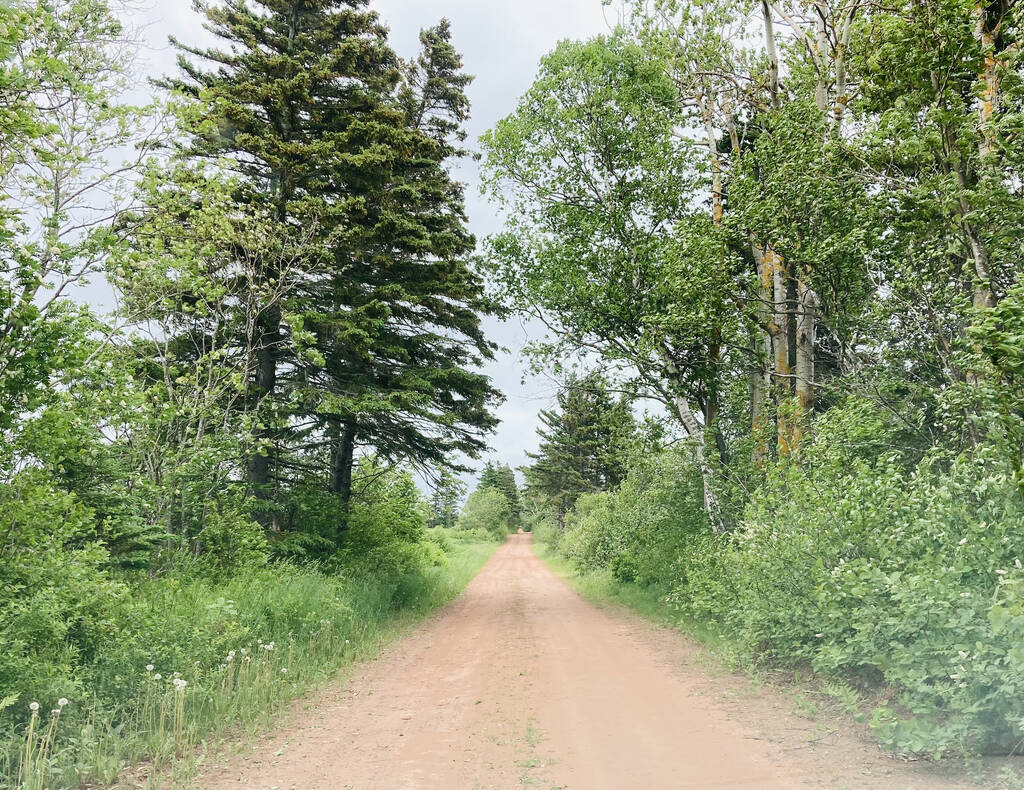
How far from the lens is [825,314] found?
10203mm

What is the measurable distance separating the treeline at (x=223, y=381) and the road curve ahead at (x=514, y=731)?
89 centimetres

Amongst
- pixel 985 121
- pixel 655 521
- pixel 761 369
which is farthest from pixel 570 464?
pixel 985 121

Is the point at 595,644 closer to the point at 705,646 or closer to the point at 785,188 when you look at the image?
the point at 705,646

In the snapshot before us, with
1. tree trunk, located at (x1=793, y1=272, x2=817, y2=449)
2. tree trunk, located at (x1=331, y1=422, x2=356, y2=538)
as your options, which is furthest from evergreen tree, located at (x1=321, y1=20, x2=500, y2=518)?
tree trunk, located at (x1=793, y1=272, x2=817, y2=449)

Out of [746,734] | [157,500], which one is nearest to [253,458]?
[157,500]

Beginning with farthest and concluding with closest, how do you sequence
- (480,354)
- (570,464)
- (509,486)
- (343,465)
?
(509,486), (570,464), (480,354), (343,465)

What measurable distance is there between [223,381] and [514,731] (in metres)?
7.63

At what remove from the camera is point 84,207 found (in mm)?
6223

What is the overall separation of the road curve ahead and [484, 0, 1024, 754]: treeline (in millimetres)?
1275

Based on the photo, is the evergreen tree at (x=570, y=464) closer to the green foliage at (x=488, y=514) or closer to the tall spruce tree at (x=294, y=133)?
the green foliage at (x=488, y=514)

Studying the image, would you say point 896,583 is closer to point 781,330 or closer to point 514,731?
point 514,731

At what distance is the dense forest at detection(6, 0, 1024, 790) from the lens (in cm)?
507

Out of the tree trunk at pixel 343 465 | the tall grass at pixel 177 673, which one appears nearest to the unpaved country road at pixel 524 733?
the tall grass at pixel 177 673

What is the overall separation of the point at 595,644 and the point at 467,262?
Answer: 9799mm
